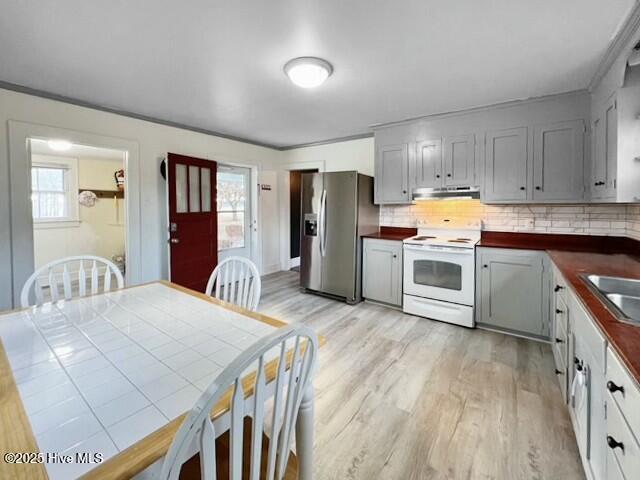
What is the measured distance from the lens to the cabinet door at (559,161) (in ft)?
8.95

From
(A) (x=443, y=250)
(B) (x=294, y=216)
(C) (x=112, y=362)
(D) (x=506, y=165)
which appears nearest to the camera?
(C) (x=112, y=362)

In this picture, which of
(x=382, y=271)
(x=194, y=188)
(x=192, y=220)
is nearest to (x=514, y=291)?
(x=382, y=271)

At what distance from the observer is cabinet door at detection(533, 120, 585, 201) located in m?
2.73

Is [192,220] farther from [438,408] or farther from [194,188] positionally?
[438,408]

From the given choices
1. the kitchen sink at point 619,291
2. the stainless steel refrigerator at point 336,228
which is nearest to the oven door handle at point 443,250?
the stainless steel refrigerator at point 336,228

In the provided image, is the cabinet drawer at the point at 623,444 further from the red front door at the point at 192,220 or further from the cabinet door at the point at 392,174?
the red front door at the point at 192,220

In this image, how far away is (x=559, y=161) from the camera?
2.81 m

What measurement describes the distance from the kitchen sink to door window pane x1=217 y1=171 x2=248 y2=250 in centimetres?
433

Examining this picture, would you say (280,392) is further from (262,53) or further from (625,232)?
(625,232)

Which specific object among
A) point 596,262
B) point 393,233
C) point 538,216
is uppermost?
point 538,216

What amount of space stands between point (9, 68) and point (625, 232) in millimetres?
5406

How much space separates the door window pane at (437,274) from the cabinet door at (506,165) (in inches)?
32.9

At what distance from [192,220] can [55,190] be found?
2.78m

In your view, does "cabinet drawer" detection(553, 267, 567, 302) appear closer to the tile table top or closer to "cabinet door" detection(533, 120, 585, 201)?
"cabinet door" detection(533, 120, 585, 201)
